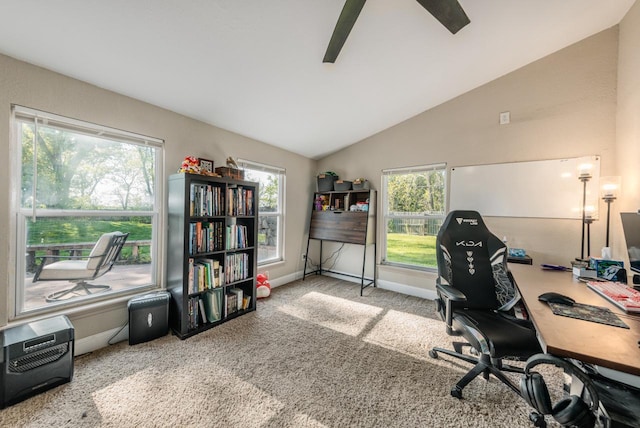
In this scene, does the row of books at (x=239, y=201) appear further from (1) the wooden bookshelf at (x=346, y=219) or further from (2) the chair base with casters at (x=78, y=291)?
(1) the wooden bookshelf at (x=346, y=219)

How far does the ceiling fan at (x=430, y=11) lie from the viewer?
133cm

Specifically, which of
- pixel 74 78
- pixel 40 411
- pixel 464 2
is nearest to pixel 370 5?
pixel 464 2

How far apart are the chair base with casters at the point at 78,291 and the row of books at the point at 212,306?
30.4 inches

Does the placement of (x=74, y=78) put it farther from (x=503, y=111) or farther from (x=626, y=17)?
(x=626, y=17)

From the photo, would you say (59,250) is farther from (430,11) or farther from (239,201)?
(430,11)

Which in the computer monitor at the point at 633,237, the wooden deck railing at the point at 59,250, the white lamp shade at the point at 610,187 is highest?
the white lamp shade at the point at 610,187

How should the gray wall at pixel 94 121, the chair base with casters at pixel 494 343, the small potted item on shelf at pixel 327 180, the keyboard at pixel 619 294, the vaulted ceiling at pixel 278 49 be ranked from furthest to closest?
the small potted item on shelf at pixel 327 180, the gray wall at pixel 94 121, the vaulted ceiling at pixel 278 49, the chair base with casters at pixel 494 343, the keyboard at pixel 619 294

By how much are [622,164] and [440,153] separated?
1628 millimetres

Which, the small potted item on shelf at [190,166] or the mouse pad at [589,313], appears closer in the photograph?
the mouse pad at [589,313]

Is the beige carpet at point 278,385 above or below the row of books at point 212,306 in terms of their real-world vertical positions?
below

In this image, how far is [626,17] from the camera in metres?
2.27

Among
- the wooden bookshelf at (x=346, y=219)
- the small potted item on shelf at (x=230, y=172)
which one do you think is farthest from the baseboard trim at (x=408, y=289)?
the small potted item on shelf at (x=230, y=172)

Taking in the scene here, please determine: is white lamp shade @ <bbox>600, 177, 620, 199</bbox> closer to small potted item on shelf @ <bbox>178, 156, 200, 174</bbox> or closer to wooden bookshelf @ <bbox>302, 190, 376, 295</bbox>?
wooden bookshelf @ <bbox>302, 190, 376, 295</bbox>

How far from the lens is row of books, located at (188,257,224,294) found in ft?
7.94
